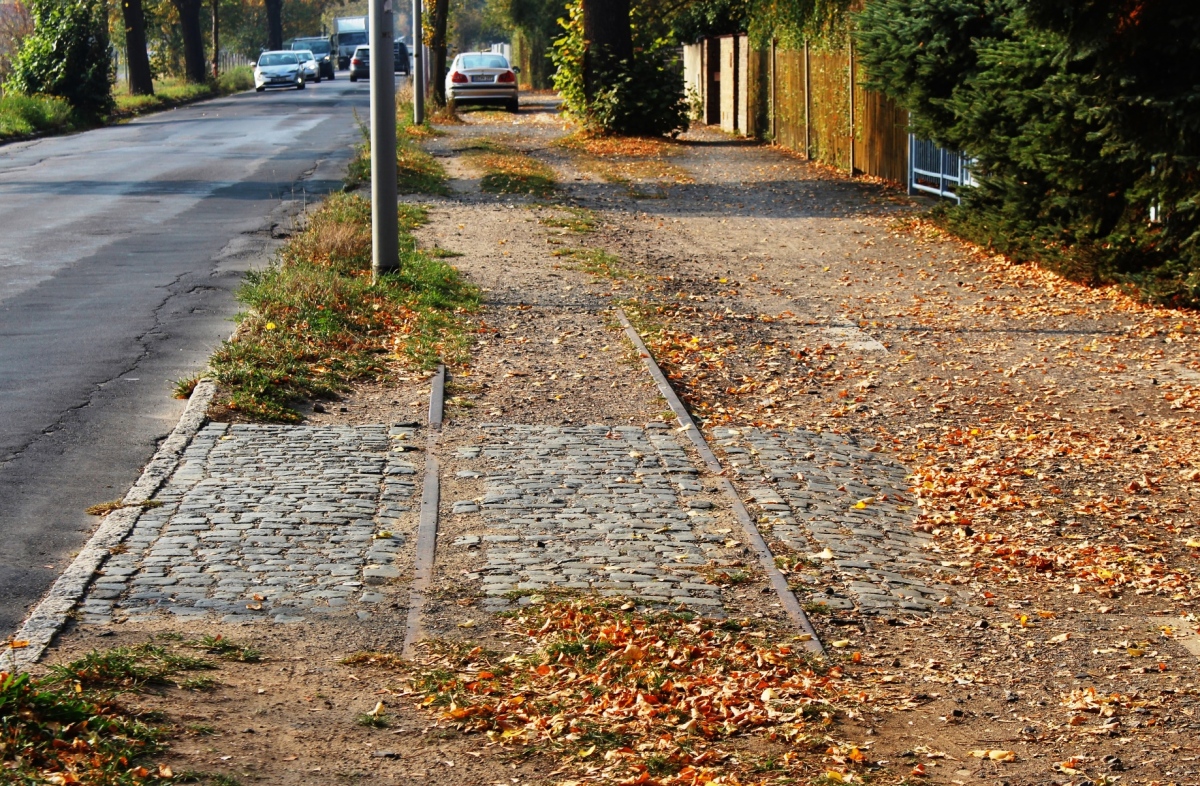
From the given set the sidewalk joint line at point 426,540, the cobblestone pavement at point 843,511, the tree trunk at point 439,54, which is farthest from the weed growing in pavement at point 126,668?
the tree trunk at point 439,54

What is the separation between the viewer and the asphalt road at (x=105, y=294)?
23.8 ft

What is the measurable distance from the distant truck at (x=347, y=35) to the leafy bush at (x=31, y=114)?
41.7 metres

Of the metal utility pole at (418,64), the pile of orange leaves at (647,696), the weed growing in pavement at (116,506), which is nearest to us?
the pile of orange leaves at (647,696)

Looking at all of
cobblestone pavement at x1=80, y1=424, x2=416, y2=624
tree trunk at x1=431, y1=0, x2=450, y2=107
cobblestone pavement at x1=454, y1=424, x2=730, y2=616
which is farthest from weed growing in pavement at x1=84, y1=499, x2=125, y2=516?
tree trunk at x1=431, y1=0, x2=450, y2=107

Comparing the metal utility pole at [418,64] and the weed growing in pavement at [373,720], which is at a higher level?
the metal utility pole at [418,64]

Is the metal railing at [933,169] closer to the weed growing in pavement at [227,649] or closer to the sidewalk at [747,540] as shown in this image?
the sidewalk at [747,540]

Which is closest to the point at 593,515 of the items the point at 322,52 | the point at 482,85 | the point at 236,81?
the point at 482,85

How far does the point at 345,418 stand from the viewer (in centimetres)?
883

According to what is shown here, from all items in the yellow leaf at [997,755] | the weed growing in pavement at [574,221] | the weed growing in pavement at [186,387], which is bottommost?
the yellow leaf at [997,755]

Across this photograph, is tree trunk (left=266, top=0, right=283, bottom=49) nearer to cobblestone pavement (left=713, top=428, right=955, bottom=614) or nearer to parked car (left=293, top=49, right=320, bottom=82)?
parked car (left=293, top=49, right=320, bottom=82)

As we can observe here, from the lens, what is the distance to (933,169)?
19172 millimetres

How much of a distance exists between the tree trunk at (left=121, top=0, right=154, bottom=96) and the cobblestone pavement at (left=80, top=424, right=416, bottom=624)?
42.4m

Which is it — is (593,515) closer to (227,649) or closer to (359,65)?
(227,649)

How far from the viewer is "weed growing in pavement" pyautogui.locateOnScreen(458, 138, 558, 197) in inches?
834
